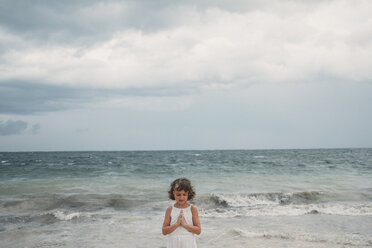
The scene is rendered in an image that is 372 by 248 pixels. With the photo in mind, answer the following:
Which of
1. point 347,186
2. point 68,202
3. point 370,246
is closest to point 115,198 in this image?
point 68,202

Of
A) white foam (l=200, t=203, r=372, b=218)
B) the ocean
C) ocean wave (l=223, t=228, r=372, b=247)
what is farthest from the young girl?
white foam (l=200, t=203, r=372, b=218)

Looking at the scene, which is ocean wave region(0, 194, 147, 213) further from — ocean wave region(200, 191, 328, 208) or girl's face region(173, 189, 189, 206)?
girl's face region(173, 189, 189, 206)

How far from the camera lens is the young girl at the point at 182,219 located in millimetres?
3836

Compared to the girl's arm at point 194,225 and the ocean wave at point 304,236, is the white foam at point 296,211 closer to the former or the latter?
the ocean wave at point 304,236

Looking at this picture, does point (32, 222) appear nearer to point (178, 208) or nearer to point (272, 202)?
point (178, 208)

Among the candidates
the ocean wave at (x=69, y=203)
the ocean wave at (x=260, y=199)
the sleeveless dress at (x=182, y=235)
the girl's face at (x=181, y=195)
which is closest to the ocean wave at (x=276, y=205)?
the ocean wave at (x=260, y=199)

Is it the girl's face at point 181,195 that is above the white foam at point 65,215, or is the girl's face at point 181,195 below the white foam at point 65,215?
above

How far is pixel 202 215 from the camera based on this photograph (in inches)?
420

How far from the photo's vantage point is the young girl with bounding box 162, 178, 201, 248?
3.84 metres

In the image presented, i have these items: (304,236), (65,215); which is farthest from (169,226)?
(65,215)

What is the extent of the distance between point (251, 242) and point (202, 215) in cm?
345

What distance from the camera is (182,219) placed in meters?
3.83

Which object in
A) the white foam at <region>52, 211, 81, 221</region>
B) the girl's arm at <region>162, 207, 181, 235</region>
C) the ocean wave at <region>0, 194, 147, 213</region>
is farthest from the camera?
the ocean wave at <region>0, 194, 147, 213</region>

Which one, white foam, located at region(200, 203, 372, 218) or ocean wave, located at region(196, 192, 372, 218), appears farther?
ocean wave, located at region(196, 192, 372, 218)
